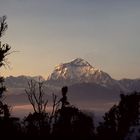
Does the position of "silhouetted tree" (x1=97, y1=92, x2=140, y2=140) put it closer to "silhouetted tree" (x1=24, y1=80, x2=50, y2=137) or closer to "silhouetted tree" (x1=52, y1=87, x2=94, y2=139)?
"silhouetted tree" (x1=52, y1=87, x2=94, y2=139)

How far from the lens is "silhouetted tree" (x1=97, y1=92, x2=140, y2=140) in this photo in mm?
81812

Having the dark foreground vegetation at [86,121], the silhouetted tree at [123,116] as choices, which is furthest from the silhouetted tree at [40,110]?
the silhouetted tree at [123,116]

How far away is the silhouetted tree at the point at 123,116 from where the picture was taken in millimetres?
81812

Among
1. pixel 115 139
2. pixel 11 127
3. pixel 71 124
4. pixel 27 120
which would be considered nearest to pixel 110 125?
pixel 115 139

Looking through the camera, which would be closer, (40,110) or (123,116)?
(40,110)

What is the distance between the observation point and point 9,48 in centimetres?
5250

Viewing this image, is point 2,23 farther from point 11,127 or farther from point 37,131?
point 37,131

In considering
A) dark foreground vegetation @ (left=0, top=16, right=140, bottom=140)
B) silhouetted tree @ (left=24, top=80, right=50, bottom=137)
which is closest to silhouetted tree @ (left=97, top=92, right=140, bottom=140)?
dark foreground vegetation @ (left=0, top=16, right=140, bottom=140)

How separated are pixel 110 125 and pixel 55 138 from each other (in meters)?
24.9

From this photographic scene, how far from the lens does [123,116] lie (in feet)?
268

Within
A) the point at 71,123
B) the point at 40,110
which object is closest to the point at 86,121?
the point at 71,123

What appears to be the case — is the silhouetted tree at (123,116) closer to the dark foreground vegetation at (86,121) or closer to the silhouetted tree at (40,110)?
the dark foreground vegetation at (86,121)

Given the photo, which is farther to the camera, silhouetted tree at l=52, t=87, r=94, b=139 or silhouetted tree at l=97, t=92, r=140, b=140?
silhouetted tree at l=97, t=92, r=140, b=140

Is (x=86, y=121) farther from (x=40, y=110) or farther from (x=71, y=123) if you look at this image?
(x=40, y=110)
